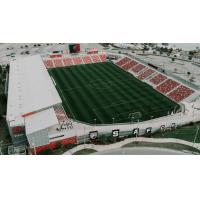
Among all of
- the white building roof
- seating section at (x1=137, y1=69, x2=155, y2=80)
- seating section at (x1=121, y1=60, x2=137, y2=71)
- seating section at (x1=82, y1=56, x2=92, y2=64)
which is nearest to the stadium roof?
the white building roof

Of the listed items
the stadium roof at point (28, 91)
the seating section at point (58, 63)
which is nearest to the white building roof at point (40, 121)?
the stadium roof at point (28, 91)

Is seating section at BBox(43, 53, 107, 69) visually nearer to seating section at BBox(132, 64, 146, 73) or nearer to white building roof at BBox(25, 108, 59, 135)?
seating section at BBox(132, 64, 146, 73)

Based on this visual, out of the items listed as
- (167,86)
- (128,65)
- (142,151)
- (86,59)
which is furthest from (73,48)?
(142,151)

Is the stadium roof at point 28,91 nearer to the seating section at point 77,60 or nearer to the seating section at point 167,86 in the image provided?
the seating section at point 77,60

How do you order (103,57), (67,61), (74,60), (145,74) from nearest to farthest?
(145,74)
(67,61)
(74,60)
(103,57)

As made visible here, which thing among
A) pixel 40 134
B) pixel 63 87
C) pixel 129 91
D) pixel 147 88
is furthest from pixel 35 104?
pixel 147 88

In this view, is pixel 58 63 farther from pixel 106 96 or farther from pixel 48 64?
pixel 106 96

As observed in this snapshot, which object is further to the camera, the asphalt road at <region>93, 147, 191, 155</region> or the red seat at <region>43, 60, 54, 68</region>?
the red seat at <region>43, 60, 54, 68</region>
